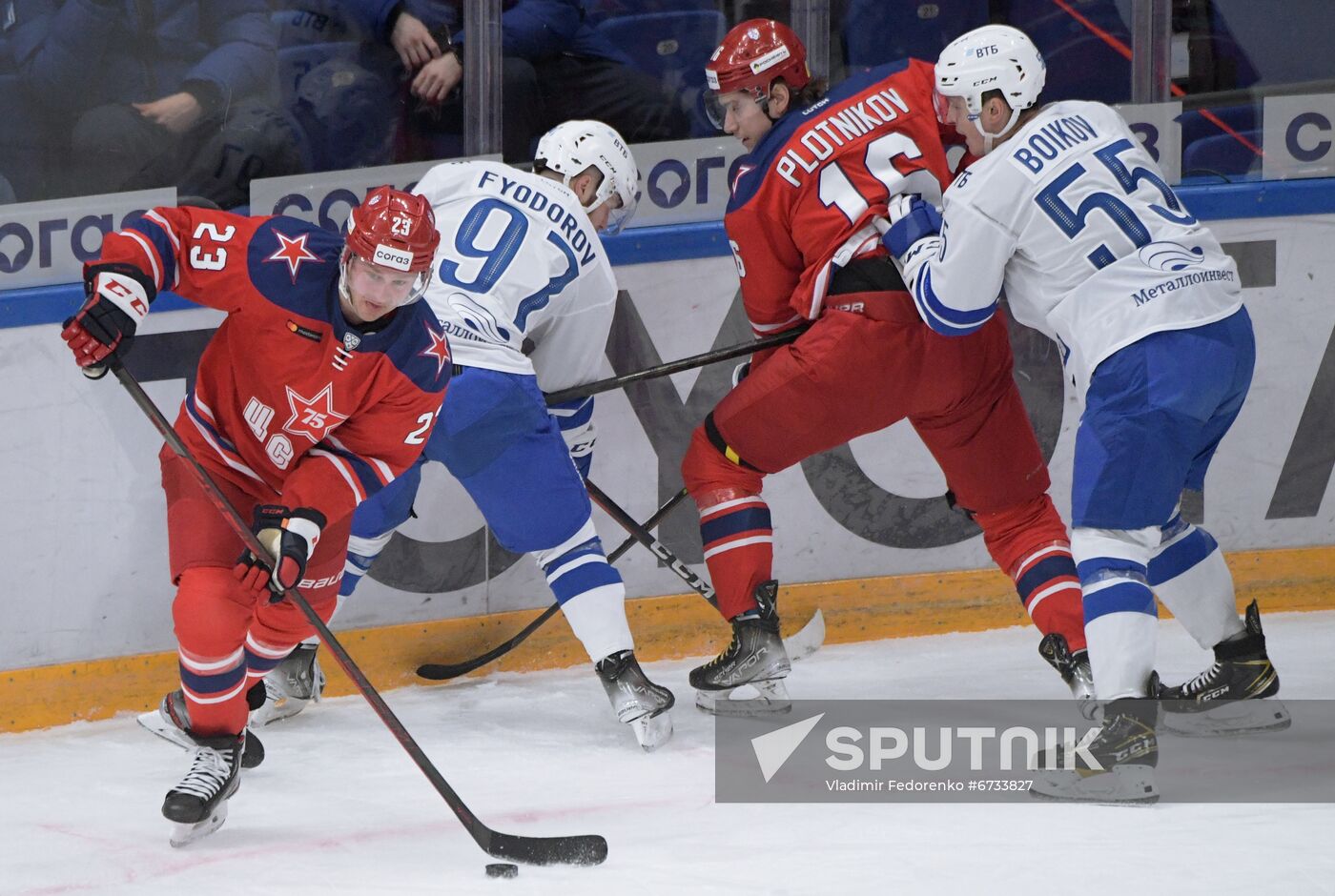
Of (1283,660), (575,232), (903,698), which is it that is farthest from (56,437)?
(1283,660)

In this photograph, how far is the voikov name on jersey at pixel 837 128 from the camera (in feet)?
11.7

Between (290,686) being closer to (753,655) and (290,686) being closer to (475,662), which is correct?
(475,662)

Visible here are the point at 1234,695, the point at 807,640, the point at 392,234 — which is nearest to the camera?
the point at 392,234

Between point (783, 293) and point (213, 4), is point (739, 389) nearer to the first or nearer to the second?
point (783, 293)

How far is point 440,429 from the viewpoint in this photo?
3365 mm

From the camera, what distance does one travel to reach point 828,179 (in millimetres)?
3553

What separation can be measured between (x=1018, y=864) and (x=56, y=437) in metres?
2.11

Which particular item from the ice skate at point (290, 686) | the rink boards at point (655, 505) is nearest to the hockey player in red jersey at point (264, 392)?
the ice skate at point (290, 686)

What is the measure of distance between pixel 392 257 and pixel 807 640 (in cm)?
175

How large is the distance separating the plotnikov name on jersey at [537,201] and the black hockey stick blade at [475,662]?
87 cm

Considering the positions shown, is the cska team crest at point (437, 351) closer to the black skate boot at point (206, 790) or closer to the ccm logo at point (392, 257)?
the ccm logo at point (392, 257)

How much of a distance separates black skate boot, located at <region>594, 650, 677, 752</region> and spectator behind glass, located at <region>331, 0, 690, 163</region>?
1398 millimetres

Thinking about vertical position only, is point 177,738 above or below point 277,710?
above

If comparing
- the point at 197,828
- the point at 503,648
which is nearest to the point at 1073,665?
the point at 503,648
